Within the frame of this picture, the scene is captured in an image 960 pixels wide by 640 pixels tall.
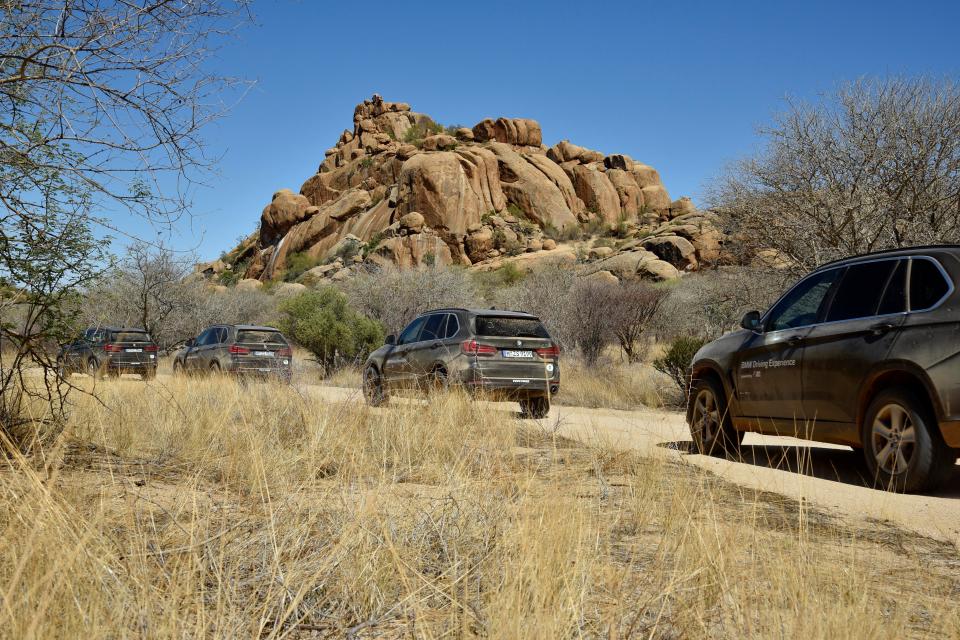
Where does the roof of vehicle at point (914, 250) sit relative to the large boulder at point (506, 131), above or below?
below

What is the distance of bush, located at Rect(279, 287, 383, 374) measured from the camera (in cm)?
2320

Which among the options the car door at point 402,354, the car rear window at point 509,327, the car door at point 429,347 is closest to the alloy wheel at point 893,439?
the car rear window at point 509,327

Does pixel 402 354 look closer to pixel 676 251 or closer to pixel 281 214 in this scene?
pixel 676 251

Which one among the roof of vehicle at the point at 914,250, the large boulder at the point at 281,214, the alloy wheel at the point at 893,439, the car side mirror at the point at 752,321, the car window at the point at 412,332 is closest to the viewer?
the alloy wheel at the point at 893,439

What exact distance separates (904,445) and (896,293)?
1.26m

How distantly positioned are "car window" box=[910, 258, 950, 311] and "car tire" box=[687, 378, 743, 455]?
7.91 ft

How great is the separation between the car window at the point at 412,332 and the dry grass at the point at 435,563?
800 centimetres

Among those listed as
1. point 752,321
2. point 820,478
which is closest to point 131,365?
point 752,321

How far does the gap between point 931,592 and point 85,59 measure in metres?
5.33

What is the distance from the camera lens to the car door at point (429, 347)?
12.2m

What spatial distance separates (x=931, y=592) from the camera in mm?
3398

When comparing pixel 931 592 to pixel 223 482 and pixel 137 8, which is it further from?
pixel 137 8

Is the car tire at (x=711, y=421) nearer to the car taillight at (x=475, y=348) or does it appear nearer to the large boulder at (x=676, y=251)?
the car taillight at (x=475, y=348)

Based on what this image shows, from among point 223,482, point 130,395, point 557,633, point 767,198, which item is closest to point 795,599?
point 557,633
